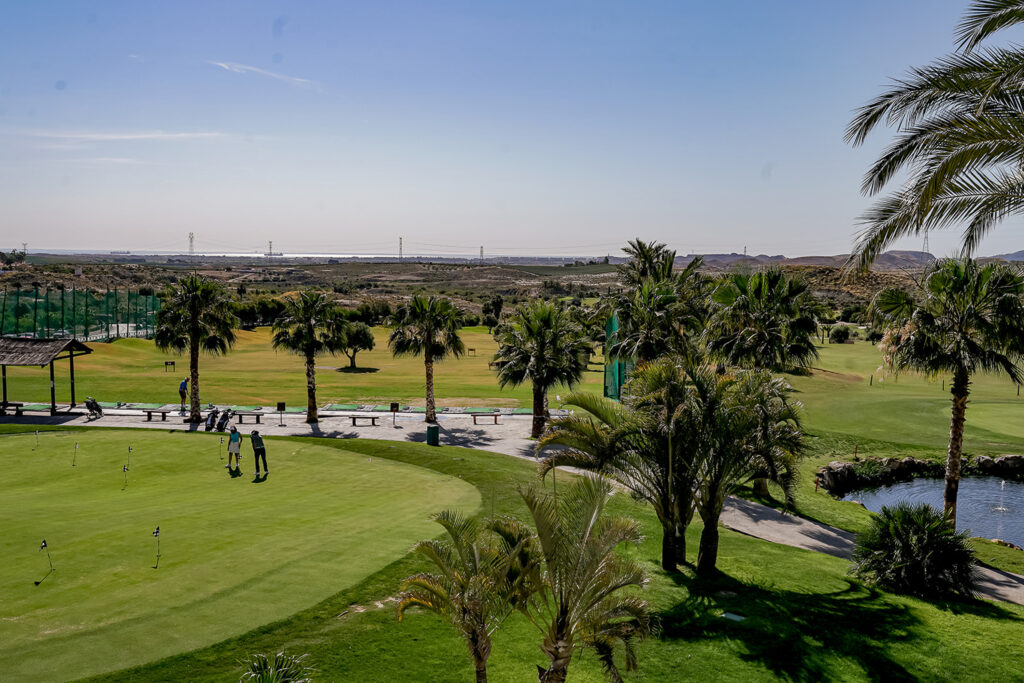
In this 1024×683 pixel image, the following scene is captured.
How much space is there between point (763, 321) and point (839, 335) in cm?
5881

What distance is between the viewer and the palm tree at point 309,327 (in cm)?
3503

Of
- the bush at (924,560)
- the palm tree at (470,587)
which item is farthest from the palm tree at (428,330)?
the palm tree at (470,587)

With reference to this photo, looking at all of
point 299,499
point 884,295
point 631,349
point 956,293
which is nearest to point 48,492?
point 299,499

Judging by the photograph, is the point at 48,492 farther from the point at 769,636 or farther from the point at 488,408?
the point at 488,408

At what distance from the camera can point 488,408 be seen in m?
41.4

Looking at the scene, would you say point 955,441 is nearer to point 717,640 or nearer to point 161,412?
point 717,640

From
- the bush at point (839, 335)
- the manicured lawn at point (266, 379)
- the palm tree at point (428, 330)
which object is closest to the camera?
the palm tree at point (428, 330)

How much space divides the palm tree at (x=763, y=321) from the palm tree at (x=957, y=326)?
425 cm

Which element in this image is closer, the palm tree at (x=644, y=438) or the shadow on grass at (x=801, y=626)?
the shadow on grass at (x=801, y=626)

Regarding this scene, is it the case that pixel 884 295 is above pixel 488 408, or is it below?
above

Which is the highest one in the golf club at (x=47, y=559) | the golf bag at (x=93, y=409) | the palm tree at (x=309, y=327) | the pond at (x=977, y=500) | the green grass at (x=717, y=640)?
the palm tree at (x=309, y=327)

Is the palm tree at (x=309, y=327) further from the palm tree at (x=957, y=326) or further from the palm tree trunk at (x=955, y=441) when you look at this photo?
the palm tree trunk at (x=955, y=441)

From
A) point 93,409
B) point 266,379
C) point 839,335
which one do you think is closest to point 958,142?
point 93,409

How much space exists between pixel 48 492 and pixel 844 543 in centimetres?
2280
